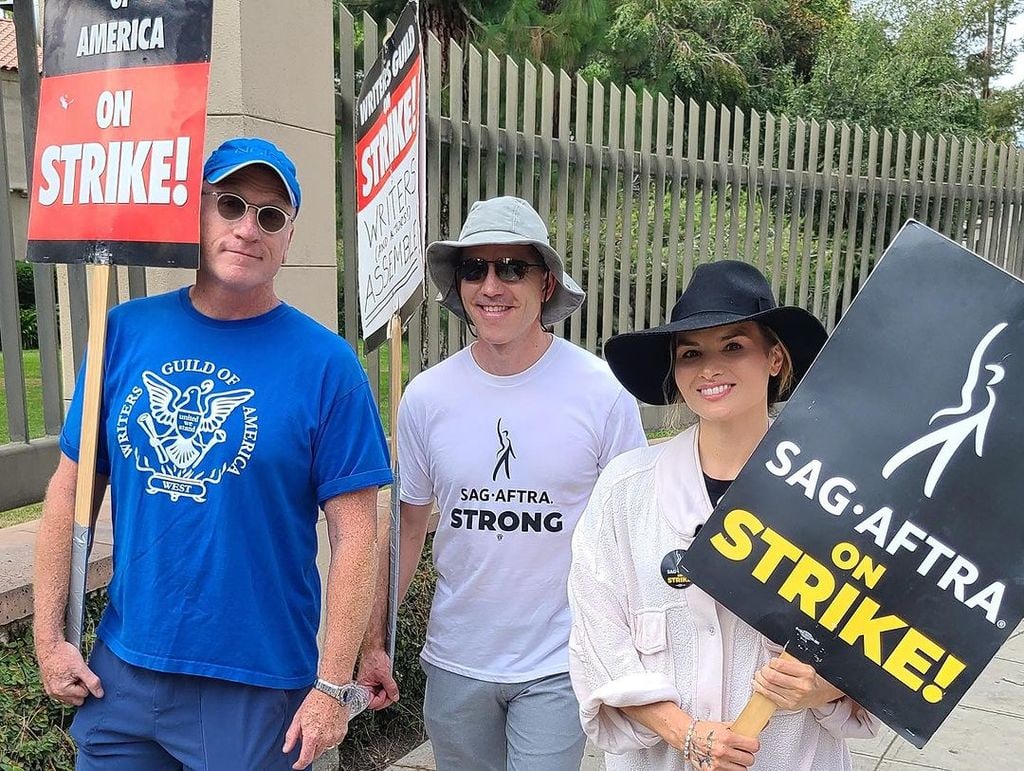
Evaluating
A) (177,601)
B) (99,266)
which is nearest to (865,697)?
(177,601)

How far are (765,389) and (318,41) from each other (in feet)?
7.75

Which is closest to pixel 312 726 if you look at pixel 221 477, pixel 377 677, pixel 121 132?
pixel 377 677

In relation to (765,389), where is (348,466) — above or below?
below

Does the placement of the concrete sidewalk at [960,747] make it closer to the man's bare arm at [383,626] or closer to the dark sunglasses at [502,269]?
the man's bare arm at [383,626]

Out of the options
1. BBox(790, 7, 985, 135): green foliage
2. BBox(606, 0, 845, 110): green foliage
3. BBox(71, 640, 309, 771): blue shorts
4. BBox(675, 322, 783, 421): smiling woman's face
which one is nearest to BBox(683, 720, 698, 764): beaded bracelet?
BBox(675, 322, 783, 421): smiling woman's face

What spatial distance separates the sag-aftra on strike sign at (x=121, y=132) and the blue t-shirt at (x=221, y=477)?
0.21 meters

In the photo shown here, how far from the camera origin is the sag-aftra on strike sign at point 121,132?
6.71ft

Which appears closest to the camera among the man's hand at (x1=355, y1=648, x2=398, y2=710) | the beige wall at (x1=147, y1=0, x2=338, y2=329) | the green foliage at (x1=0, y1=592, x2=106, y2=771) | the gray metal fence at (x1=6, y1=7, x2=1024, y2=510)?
the man's hand at (x1=355, y1=648, x2=398, y2=710)

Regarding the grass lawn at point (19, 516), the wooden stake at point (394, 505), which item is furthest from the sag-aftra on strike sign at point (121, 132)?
the grass lawn at point (19, 516)

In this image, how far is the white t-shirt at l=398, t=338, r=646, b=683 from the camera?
2.50 meters

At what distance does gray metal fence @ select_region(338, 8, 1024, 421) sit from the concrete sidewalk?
1832 mm

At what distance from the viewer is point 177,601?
1985 mm

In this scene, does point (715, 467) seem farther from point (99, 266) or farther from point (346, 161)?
point (346, 161)

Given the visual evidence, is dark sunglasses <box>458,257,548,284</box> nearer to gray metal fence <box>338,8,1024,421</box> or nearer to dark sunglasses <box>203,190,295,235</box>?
dark sunglasses <box>203,190,295,235</box>
